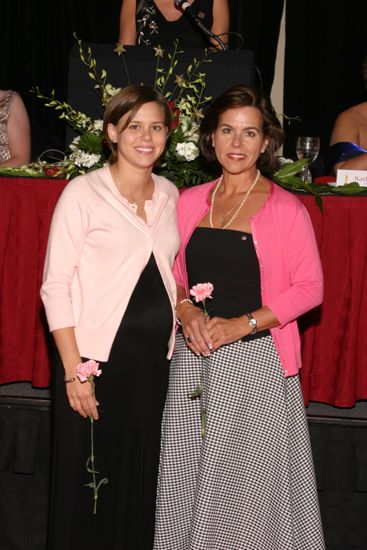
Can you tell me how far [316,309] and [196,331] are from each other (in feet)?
2.77

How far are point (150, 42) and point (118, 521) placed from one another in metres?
2.01

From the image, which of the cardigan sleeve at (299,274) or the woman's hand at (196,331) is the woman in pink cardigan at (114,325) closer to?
the woman's hand at (196,331)

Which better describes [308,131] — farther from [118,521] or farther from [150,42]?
[118,521]

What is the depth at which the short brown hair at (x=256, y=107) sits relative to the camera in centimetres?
254

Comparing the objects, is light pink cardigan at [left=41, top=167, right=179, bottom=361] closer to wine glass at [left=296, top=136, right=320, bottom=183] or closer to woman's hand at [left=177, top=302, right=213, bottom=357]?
woman's hand at [left=177, top=302, right=213, bottom=357]

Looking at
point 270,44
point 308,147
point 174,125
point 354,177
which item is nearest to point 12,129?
point 174,125

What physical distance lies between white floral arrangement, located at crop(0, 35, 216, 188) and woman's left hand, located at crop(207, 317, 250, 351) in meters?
0.69

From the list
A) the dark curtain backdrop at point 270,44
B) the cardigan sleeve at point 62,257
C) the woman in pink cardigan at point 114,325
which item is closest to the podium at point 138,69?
the woman in pink cardigan at point 114,325

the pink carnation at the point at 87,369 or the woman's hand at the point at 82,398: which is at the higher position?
the pink carnation at the point at 87,369

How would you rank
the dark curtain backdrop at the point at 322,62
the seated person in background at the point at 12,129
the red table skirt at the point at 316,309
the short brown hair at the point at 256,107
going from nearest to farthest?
1. the short brown hair at the point at 256,107
2. the red table skirt at the point at 316,309
3. the seated person in background at the point at 12,129
4. the dark curtain backdrop at the point at 322,62

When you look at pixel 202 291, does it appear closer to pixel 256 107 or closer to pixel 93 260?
pixel 93 260

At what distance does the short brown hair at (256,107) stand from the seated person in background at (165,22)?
0.89 meters

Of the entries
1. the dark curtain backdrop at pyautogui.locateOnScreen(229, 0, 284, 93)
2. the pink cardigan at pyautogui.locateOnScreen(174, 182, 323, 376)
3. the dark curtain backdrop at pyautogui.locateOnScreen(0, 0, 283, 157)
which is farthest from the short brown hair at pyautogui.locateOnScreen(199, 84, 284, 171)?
the dark curtain backdrop at pyautogui.locateOnScreen(0, 0, 283, 157)

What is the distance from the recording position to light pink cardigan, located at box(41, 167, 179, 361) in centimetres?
232
